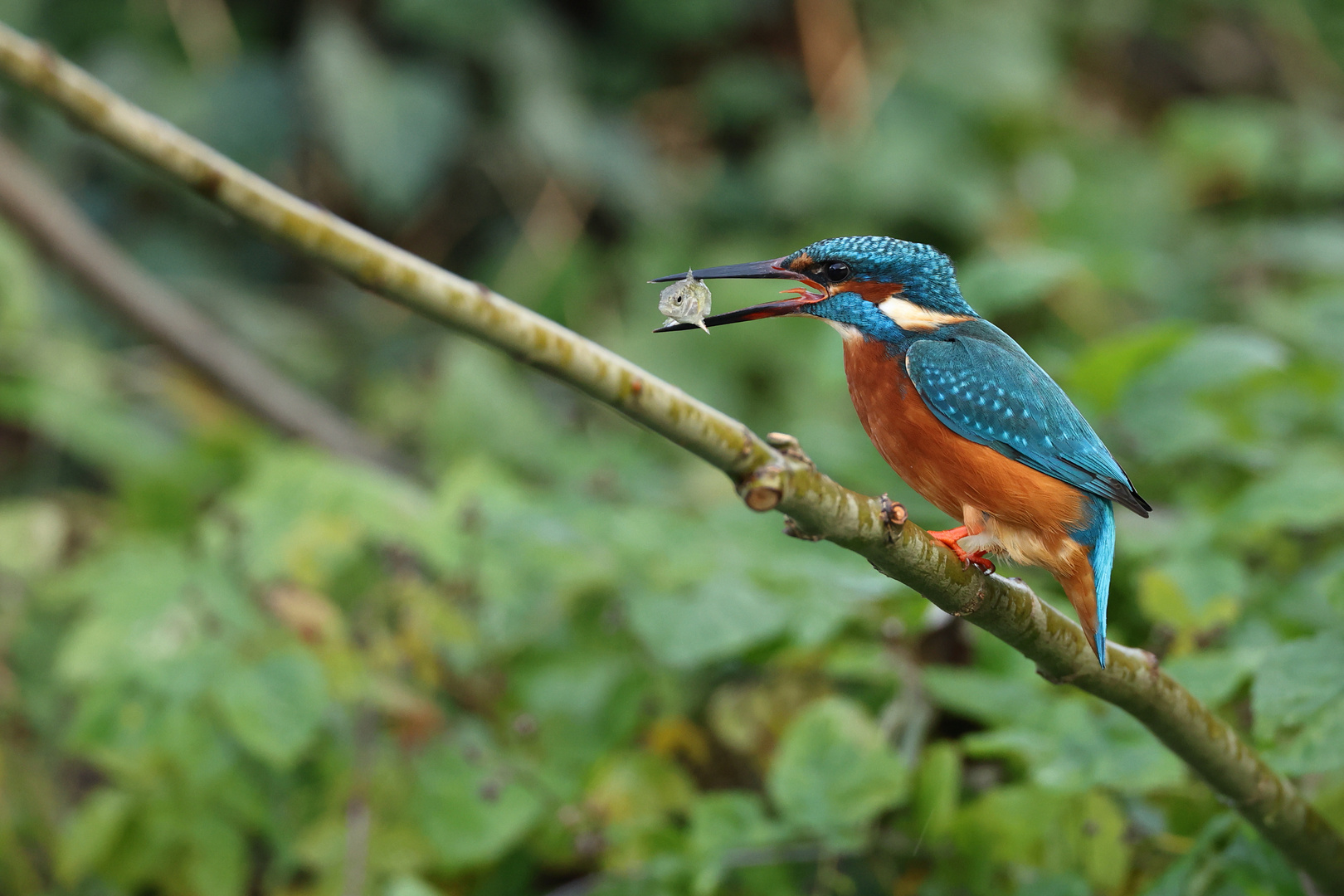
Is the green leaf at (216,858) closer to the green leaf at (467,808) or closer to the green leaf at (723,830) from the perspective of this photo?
the green leaf at (467,808)

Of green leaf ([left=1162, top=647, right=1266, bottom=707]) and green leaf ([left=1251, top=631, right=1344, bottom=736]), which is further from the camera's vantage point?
green leaf ([left=1162, top=647, right=1266, bottom=707])

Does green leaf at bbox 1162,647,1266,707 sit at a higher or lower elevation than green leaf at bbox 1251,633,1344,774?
higher

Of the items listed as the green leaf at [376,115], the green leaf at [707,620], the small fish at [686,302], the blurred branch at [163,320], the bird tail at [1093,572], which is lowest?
the bird tail at [1093,572]

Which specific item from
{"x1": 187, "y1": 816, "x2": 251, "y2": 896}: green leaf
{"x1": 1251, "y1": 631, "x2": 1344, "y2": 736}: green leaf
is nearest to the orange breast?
{"x1": 1251, "y1": 631, "x2": 1344, "y2": 736}: green leaf

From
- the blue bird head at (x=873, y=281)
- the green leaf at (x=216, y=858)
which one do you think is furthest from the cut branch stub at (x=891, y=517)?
the green leaf at (x=216, y=858)

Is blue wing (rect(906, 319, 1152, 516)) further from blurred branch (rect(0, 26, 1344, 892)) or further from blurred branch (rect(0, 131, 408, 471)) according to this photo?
blurred branch (rect(0, 131, 408, 471))

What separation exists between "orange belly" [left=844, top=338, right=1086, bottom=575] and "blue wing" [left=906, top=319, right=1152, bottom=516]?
15 mm

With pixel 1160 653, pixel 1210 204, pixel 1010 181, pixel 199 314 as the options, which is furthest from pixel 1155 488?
pixel 199 314

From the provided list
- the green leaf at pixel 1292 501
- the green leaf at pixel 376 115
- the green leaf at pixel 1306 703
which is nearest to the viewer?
the green leaf at pixel 1306 703

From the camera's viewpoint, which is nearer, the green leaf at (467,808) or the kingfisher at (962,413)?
the kingfisher at (962,413)

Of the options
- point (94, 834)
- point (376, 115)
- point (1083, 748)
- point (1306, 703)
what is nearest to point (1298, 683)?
point (1306, 703)

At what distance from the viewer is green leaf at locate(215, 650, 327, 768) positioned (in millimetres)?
1954

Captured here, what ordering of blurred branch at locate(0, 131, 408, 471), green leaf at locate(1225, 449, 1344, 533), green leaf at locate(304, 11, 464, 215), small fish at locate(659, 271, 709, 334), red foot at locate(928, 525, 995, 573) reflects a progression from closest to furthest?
small fish at locate(659, 271, 709, 334) → red foot at locate(928, 525, 995, 573) → green leaf at locate(1225, 449, 1344, 533) → blurred branch at locate(0, 131, 408, 471) → green leaf at locate(304, 11, 464, 215)

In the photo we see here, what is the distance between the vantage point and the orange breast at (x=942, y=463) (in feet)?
3.66
